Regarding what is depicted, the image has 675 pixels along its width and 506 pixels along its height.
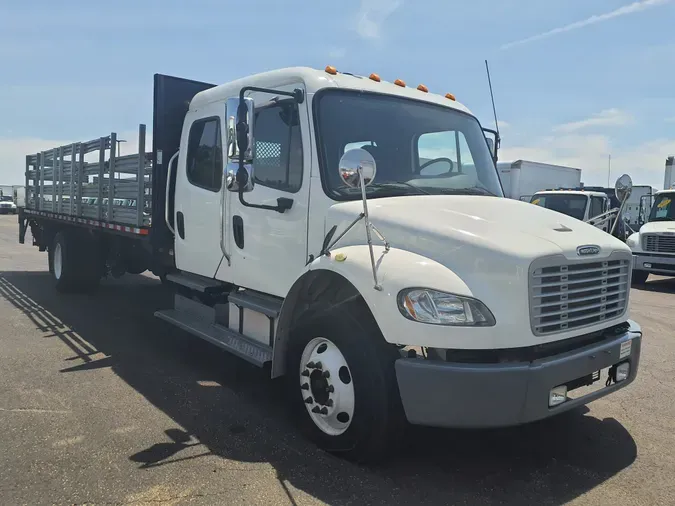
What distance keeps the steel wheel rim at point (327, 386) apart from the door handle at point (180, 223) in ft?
8.29

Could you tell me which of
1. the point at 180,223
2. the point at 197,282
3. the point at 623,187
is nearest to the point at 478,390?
the point at 623,187

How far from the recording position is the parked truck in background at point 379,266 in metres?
3.10

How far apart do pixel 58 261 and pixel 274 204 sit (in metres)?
6.59

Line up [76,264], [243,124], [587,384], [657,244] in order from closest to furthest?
[587,384] < [243,124] < [76,264] < [657,244]

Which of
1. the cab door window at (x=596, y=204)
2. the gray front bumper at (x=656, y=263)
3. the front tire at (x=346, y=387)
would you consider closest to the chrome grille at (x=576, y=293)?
the front tire at (x=346, y=387)

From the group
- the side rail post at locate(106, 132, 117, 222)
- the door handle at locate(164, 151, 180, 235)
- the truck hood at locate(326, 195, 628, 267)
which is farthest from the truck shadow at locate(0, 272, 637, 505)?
the side rail post at locate(106, 132, 117, 222)

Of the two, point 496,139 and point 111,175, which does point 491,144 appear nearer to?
point 496,139

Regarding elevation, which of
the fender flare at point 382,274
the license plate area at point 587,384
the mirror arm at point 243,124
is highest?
the mirror arm at point 243,124

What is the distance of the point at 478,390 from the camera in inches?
119

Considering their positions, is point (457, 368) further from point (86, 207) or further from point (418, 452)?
point (86, 207)

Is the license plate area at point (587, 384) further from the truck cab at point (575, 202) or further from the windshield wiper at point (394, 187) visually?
the truck cab at point (575, 202)

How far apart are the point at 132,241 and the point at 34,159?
4.74 metres

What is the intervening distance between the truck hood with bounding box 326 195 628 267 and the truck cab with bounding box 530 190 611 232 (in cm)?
1123

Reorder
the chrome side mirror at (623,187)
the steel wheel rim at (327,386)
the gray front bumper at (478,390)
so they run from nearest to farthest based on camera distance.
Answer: the gray front bumper at (478,390)
the steel wheel rim at (327,386)
the chrome side mirror at (623,187)
